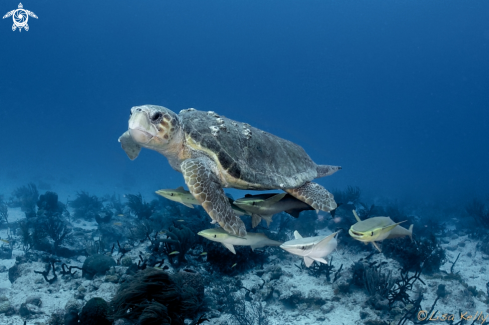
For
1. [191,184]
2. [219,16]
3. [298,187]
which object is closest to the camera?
[191,184]

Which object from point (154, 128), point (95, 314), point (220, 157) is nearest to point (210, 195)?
point (220, 157)

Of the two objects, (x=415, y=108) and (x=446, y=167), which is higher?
(x=415, y=108)

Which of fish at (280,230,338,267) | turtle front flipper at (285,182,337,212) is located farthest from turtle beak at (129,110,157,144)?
turtle front flipper at (285,182,337,212)

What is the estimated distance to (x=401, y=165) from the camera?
8969 centimetres

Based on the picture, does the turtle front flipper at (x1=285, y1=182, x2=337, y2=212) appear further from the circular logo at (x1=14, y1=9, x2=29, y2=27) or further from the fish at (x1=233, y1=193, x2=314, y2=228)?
the circular logo at (x1=14, y1=9, x2=29, y2=27)

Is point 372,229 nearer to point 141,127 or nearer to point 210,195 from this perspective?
point 210,195

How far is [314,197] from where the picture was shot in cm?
441

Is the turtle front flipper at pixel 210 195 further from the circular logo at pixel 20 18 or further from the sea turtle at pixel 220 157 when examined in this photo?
the circular logo at pixel 20 18

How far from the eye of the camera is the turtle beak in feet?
11.2

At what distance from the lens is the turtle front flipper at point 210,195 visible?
3.36 metres

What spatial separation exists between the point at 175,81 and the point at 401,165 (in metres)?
116

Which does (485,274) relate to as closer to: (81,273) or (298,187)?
(298,187)

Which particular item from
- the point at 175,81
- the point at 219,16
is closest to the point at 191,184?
the point at 175,81

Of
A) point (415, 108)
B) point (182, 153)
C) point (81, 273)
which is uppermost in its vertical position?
point (415, 108)
